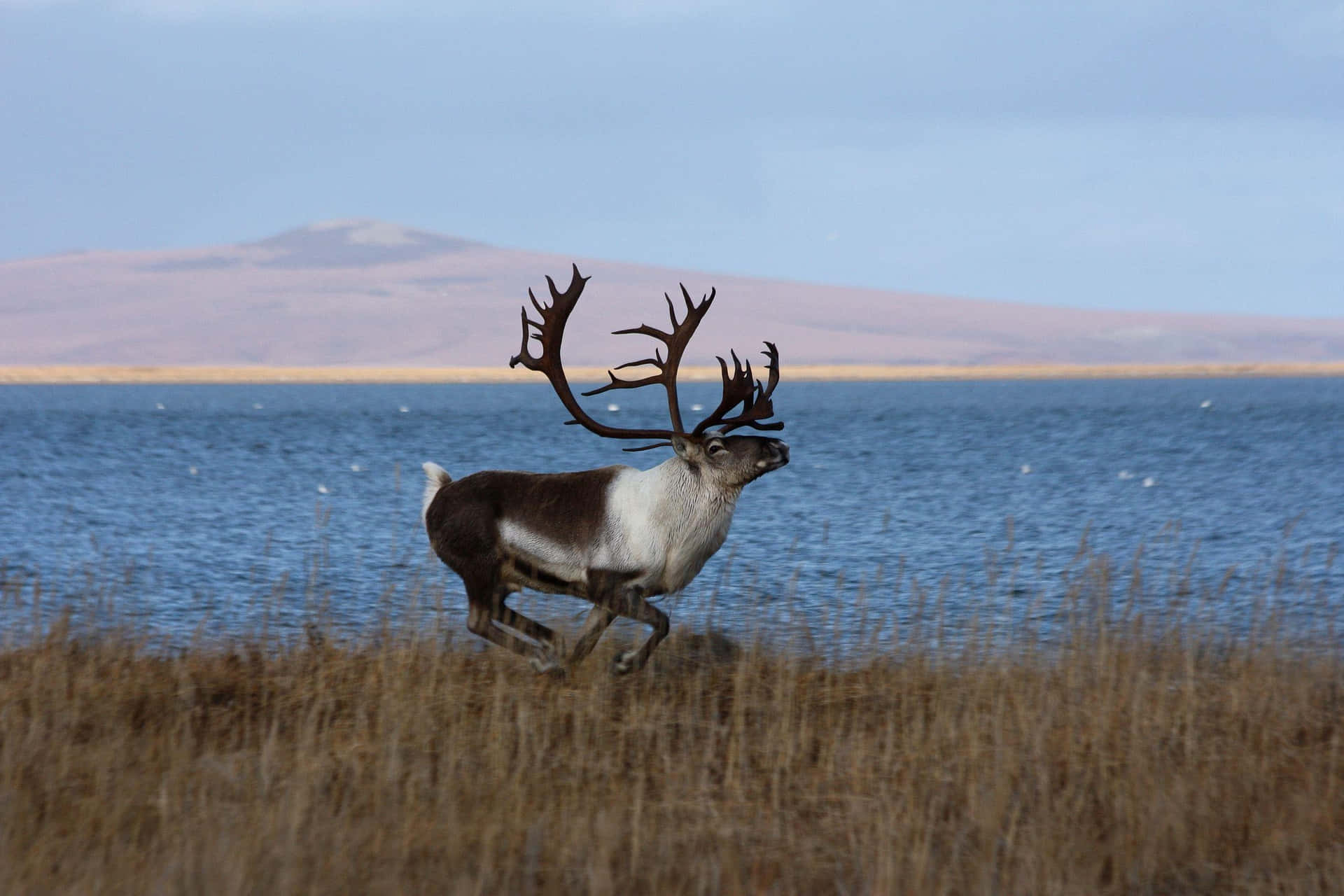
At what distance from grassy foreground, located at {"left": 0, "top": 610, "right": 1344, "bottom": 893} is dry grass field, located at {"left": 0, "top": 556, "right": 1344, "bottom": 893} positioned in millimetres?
20

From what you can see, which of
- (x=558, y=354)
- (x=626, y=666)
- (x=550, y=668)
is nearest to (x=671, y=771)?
(x=626, y=666)

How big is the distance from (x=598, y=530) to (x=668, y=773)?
5.77ft

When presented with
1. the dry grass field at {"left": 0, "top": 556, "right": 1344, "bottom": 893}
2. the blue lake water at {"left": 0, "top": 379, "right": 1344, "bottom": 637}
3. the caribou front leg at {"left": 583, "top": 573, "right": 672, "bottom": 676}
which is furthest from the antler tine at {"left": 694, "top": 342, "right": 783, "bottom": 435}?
the blue lake water at {"left": 0, "top": 379, "right": 1344, "bottom": 637}

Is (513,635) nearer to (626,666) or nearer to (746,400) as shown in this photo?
(626,666)

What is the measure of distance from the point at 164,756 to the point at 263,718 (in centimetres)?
93

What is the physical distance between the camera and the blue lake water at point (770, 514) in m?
12.6

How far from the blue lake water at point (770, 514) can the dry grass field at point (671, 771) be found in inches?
48.8

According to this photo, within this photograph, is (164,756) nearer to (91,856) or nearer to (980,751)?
(91,856)

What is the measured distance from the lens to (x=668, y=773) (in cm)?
627

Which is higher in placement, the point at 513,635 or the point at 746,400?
the point at 746,400

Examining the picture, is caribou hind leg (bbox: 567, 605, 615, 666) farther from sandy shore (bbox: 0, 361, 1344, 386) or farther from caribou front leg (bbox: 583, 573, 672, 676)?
sandy shore (bbox: 0, 361, 1344, 386)

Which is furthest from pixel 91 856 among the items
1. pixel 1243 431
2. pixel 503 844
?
pixel 1243 431

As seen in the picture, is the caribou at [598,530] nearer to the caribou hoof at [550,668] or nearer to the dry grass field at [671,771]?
the caribou hoof at [550,668]

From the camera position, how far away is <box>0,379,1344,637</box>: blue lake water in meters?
12.6
